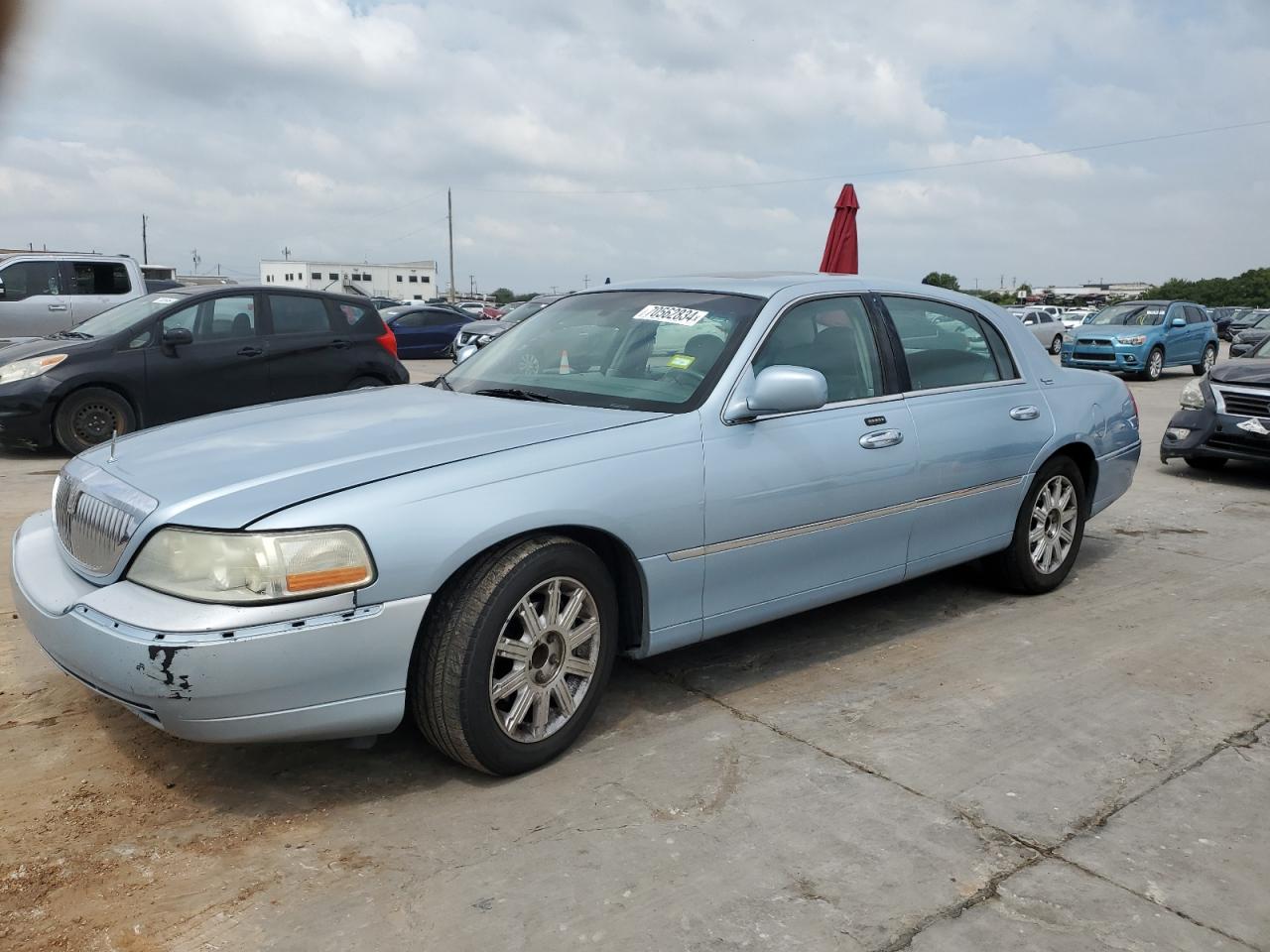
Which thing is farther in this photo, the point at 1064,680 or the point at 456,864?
the point at 1064,680

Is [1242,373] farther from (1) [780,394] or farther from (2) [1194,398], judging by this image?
(1) [780,394]

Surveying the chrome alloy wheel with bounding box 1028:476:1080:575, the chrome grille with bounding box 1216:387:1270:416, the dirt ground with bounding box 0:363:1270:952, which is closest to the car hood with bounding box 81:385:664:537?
the dirt ground with bounding box 0:363:1270:952

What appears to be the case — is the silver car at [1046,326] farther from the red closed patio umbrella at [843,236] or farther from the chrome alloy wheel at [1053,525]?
the chrome alloy wheel at [1053,525]

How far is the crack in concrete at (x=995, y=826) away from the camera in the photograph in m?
2.61

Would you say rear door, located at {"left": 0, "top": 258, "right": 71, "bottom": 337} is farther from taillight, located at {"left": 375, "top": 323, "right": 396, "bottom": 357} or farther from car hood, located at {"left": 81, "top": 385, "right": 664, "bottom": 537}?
car hood, located at {"left": 81, "top": 385, "right": 664, "bottom": 537}

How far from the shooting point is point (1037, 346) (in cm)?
552

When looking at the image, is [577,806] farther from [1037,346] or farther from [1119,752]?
[1037,346]

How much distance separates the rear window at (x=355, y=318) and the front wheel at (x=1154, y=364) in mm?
15937

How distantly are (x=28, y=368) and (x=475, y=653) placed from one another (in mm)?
7467

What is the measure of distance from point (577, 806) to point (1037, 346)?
3.66 meters

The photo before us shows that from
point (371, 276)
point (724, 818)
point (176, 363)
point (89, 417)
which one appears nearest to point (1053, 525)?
point (724, 818)

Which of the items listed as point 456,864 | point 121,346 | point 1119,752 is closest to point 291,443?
point 456,864

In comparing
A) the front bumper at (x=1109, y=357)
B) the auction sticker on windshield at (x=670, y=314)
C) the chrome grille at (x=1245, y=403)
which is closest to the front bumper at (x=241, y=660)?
the auction sticker on windshield at (x=670, y=314)

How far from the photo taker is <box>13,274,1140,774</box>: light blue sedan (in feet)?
9.39
